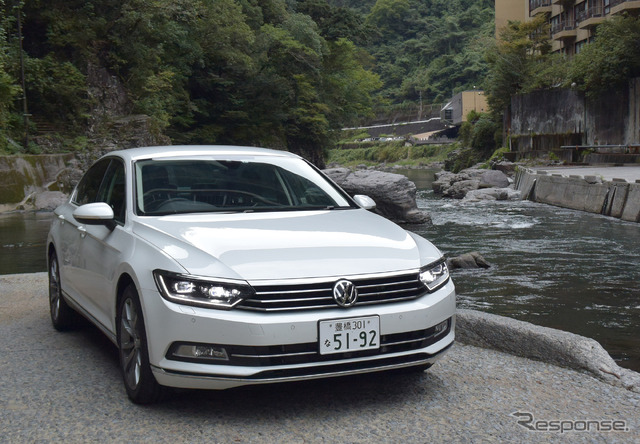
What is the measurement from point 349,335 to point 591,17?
47.3m

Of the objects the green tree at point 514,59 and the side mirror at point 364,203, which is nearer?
the side mirror at point 364,203

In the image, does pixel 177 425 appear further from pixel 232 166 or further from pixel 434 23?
pixel 434 23

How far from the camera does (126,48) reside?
32.9m

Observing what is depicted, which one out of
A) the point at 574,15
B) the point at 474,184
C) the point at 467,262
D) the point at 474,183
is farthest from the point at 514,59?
the point at 467,262

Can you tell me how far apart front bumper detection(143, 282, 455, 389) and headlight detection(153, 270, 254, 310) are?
0.04 m

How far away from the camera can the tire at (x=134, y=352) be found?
13.1 ft

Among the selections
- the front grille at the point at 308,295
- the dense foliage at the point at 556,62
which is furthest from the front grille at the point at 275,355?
the dense foliage at the point at 556,62

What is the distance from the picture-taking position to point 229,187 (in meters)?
5.14

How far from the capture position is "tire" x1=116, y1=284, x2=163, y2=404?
4.00 metres

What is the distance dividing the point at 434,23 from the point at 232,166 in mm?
137233

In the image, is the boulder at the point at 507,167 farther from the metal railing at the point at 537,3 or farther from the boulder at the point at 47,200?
the boulder at the point at 47,200

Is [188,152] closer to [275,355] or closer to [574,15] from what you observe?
[275,355]

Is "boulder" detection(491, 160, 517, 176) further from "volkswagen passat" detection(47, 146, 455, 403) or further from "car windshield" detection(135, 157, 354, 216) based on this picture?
"volkswagen passat" detection(47, 146, 455, 403)

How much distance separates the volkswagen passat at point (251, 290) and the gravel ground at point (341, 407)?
25 centimetres
